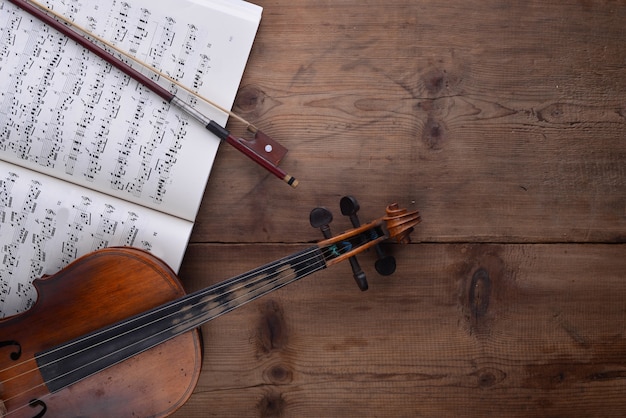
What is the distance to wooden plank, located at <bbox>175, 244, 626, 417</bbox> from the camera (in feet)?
4.74

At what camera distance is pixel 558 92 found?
1438mm

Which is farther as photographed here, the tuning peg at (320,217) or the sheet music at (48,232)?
the sheet music at (48,232)

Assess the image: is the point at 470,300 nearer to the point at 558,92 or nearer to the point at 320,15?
the point at 558,92

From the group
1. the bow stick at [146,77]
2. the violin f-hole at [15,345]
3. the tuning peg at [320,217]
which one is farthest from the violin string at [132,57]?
the violin f-hole at [15,345]

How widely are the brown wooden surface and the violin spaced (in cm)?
18

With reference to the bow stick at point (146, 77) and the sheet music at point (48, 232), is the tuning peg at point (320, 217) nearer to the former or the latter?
the bow stick at point (146, 77)

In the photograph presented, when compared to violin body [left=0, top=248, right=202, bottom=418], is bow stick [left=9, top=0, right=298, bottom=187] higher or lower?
higher

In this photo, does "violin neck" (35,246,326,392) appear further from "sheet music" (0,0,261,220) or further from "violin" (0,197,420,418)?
"sheet music" (0,0,261,220)

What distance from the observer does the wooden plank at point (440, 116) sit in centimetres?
142

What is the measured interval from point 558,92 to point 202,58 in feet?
2.68

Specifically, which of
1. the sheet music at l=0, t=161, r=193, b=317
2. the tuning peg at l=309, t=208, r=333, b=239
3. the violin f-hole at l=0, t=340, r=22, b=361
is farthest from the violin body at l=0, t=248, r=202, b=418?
the tuning peg at l=309, t=208, r=333, b=239

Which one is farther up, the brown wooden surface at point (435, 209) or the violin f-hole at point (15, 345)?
the brown wooden surface at point (435, 209)

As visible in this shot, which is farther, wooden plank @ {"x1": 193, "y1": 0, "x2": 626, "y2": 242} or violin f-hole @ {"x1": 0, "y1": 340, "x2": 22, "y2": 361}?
wooden plank @ {"x1": 193, "y1": 0, "x2": 626, "y2": 242}

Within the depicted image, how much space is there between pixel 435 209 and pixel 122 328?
2.38 feet
